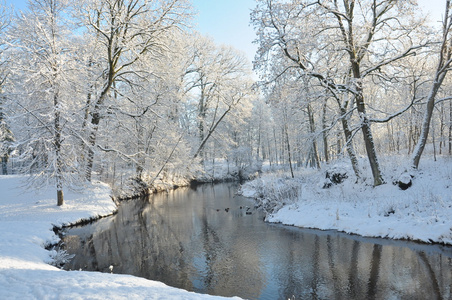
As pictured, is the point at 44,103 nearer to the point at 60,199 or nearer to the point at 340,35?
the point at 60,199

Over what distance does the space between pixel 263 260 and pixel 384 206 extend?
5699mm

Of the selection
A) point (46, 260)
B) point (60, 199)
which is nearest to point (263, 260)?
point (46, 260)

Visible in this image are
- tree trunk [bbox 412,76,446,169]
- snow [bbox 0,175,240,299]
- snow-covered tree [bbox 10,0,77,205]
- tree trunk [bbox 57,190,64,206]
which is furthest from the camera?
tree trunk [bbox 57,190,64,206]

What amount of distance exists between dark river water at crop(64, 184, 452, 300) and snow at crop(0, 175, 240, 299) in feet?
4.23

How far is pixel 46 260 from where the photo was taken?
8.13 meters

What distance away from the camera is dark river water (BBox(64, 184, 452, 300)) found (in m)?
6.72

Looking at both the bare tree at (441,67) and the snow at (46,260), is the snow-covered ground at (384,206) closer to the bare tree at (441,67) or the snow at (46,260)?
the bare tree at (441,67)

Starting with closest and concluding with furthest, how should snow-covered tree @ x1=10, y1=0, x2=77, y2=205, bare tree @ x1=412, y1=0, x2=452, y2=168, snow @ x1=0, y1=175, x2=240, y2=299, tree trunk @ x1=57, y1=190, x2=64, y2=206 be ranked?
snow @ x1=0, y1=175, x2=240, y2=299, bare tree @ x1=412, y1=0, x2=452, y2=168, snow-covered tree @ x1=10, y1=0, x2=77, y2=205, tree trunk @ x1=57, y1=190, x2=64, y2=206

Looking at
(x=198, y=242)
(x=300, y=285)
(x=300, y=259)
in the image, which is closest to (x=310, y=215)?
(x=300, y=259)

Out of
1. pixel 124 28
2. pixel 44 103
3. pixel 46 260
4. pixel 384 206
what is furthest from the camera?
pixel 124 28

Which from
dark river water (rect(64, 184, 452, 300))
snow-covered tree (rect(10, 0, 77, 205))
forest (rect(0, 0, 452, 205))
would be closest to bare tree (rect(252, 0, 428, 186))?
forest (rect(0, 0, 452, 205))

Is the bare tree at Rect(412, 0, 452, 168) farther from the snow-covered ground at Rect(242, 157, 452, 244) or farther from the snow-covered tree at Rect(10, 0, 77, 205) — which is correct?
the snow-covered tree at Rect(10, 0, 77, 205)

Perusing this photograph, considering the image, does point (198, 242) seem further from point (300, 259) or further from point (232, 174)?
point (232, 174)

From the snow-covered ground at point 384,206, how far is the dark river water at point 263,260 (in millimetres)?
542
